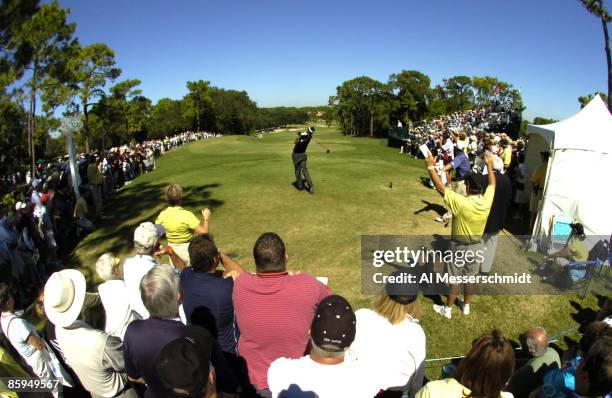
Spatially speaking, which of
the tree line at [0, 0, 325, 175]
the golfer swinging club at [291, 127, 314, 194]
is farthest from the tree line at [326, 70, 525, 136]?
the golfer swinging club at [291, 127, 314, 194]

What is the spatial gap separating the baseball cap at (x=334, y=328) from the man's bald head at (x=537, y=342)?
257cm

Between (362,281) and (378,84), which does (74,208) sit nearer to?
(362,281)

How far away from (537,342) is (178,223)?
15.3 feet

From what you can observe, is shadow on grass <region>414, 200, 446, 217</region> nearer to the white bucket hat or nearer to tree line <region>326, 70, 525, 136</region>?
the white bucket hat

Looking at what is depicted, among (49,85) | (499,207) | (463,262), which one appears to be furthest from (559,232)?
(49,85)

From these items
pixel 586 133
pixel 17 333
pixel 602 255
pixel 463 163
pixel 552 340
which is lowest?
pixel 552 340

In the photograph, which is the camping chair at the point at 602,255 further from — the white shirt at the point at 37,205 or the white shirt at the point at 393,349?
the white shirt at the point at 37,205

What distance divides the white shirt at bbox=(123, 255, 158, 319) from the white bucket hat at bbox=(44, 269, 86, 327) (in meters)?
0.57

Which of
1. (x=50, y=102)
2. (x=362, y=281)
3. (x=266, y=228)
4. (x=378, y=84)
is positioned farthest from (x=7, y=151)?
(x=378, y=84)

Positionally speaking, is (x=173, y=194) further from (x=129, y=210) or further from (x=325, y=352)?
(x=129, y=210)

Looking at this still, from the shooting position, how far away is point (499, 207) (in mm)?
6133

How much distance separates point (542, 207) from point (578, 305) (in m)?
2.60

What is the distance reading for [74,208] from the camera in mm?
10156

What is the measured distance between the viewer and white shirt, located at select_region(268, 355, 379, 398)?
208 centimetres
